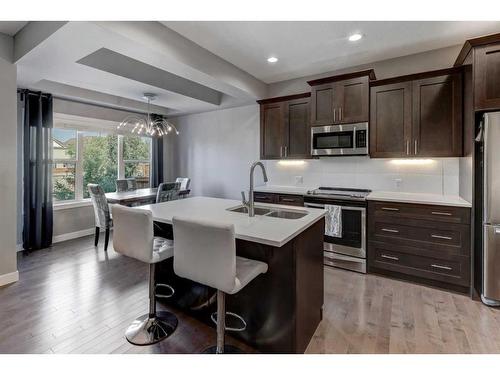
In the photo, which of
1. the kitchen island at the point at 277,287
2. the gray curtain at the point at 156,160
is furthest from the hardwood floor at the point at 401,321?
the gray curtain at the point at 156,160

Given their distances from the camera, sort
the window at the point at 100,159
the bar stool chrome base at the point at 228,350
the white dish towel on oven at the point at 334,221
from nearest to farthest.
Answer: the bar stool chrome base at the point at 228,350
the white dish towel on oven at the point at 334,221
the window at the point at 100,159

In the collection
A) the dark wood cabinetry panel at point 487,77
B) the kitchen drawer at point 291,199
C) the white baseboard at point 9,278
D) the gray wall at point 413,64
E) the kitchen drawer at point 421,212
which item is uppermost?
the gray wall at point 413,64

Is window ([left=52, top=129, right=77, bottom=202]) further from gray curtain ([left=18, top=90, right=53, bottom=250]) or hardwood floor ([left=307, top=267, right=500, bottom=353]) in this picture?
hardwood floor ([left=307, top=267, right=500, bottom=353])

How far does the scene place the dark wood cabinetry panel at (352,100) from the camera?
3373 millimetres

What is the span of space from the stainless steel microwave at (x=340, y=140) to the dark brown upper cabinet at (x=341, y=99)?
0.08 meters

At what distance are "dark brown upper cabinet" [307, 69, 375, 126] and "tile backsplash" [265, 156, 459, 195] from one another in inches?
25.9

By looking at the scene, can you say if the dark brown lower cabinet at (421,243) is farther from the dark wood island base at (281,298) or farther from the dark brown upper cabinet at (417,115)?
the dark wood island base at (281,298)

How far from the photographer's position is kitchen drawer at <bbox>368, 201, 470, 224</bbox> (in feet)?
8.86

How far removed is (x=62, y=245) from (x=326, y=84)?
190 inches

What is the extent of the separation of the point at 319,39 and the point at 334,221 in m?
2.18

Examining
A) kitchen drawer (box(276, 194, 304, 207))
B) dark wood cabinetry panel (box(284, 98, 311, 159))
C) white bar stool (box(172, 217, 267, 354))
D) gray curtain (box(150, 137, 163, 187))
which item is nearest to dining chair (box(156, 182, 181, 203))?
gray curtain (box(150, 137, 163, 187))

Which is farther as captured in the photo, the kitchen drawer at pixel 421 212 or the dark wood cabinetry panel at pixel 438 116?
the dark wood cabinetry panel at pixel 438 116

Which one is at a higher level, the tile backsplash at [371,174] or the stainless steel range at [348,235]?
the tile backsplash at [371,174]
